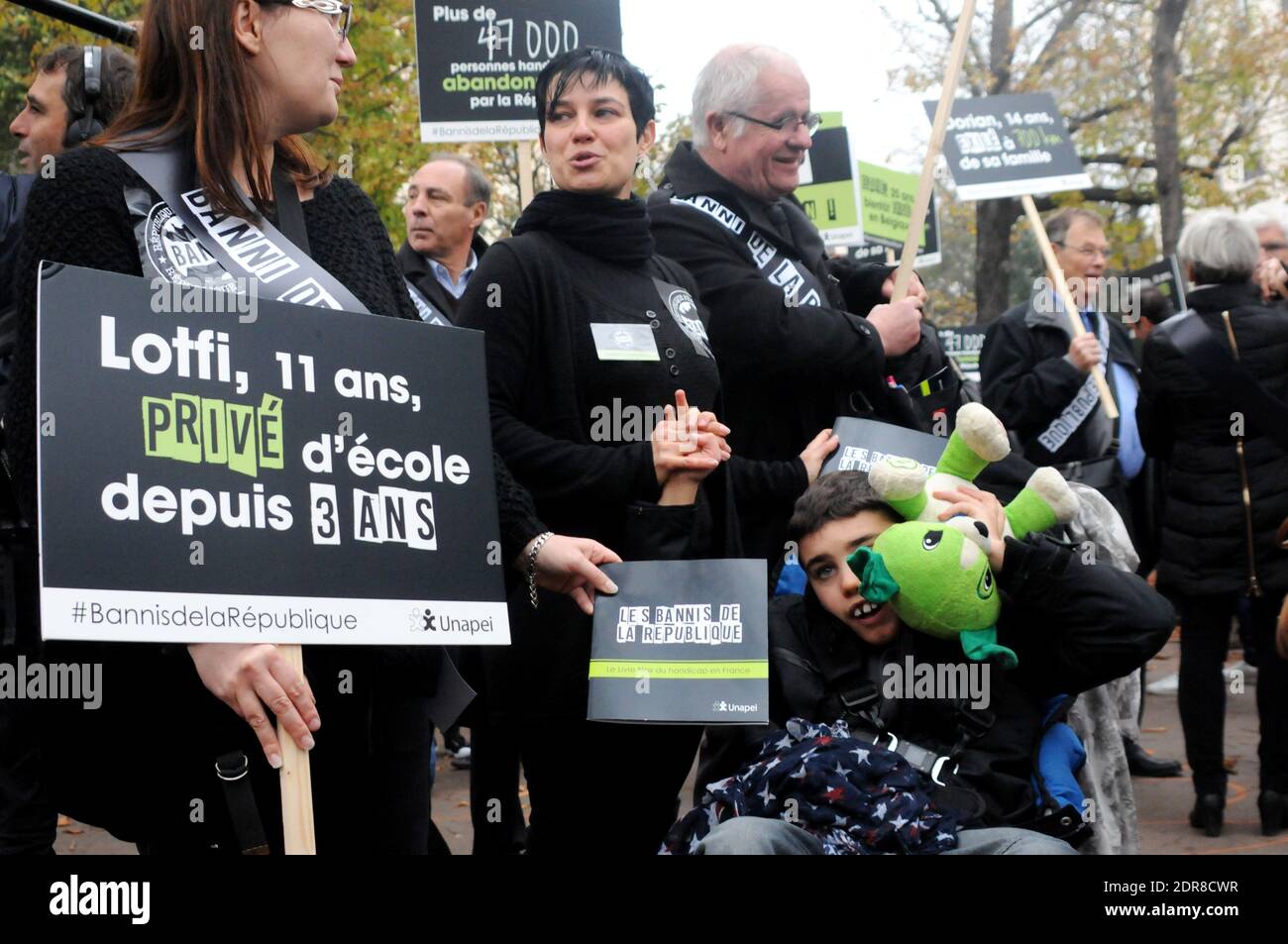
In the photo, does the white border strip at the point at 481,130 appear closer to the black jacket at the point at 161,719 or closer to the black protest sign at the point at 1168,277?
the black jacket at the point at 161,719

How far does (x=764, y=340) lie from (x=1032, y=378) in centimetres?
292

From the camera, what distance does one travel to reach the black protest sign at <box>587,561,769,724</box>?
9.21ft

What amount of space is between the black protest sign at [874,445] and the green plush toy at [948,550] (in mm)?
343

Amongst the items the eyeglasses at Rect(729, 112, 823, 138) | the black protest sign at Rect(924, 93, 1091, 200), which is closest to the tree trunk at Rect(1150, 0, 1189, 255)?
the black protest sign at Rect(924, 93, 1091, 200)

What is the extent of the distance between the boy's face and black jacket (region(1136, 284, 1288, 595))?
293 cm

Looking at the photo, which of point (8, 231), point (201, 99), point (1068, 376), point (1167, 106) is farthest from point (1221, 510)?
point (1167, 106)

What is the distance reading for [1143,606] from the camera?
124 inches

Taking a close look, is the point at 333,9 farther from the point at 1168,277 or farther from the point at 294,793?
the point at 1168,277

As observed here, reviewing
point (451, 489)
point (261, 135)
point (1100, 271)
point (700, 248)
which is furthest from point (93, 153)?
point (1100, 271)

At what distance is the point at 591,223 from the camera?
3426 millimetres

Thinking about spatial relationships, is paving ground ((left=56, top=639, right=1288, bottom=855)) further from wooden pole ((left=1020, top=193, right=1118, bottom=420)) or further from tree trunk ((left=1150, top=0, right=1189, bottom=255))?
tree trunk ((left=1150, top=0, right=1189, bottom=255))

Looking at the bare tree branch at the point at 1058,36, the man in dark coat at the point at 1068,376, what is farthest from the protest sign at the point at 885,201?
the bare tree branch at the point at 1058,36

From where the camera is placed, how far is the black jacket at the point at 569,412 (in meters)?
3.16

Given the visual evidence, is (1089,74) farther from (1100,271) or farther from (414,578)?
(414,578)
